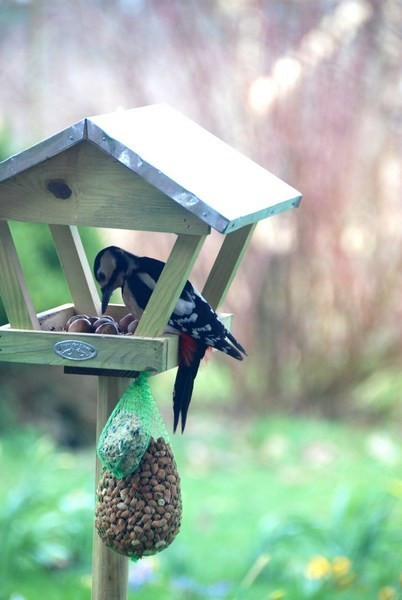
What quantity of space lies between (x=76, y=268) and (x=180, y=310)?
0.45 metres

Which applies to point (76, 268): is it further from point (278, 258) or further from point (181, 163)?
point (278, 258)

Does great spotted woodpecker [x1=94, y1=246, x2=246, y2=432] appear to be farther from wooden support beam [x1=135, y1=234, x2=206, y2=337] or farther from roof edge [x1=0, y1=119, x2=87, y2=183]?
roof edge [x1=0, y1=119, x2=87, y2=183]

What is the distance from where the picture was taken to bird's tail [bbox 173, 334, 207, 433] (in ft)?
8.17

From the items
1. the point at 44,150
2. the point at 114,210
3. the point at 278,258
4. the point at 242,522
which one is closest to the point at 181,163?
the point at 114,210

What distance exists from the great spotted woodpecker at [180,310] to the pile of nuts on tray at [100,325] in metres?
0.06

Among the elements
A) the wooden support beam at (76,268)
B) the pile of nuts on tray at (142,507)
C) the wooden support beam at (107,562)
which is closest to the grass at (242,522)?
the wooden support beam at (107,562)

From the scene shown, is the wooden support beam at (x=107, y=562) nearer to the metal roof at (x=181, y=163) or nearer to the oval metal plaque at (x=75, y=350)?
Result: the oval metal plaque at (x=75, y=350)

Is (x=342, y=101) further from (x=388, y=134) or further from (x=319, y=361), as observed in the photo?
(x=319, y=361)

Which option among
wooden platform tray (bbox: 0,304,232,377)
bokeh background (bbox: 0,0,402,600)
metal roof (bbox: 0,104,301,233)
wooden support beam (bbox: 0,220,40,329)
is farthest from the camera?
A: bokeh background (bbox: 0,0,402,600)

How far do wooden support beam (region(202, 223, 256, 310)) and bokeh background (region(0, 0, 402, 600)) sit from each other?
245 cm

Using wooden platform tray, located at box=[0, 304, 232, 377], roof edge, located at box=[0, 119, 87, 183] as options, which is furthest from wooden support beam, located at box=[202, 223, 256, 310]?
roof edge, located at box=[0, 119, 87, 183]

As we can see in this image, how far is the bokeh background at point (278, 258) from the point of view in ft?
18.4

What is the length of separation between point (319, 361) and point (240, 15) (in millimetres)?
2400

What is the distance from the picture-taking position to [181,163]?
238 cm
